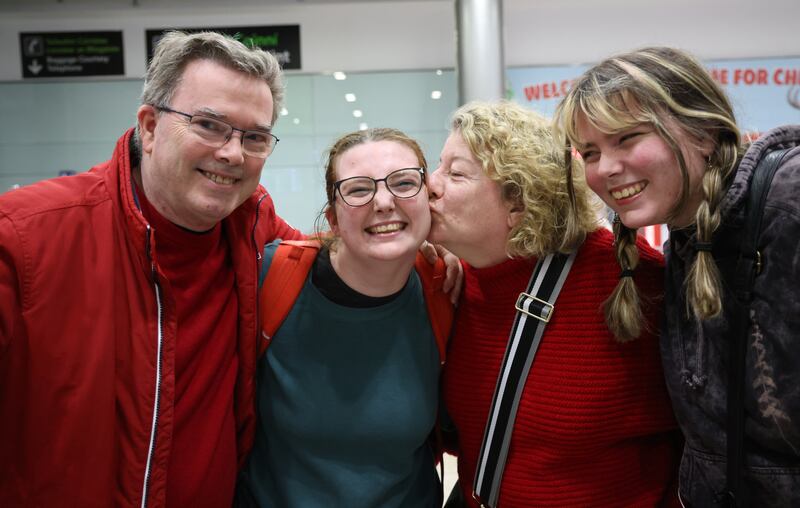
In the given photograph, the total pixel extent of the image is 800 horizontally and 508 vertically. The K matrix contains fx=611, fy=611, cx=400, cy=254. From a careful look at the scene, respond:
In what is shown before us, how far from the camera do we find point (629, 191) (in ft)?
5.01

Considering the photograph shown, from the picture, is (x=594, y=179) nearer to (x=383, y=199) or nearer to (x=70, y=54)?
(x=383, y=199)

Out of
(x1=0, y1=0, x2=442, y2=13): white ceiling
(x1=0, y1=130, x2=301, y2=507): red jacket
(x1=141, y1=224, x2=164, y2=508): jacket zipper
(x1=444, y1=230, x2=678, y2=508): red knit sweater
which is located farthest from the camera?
(x1=0, y1=0, x2=442, y2=13): white ceiling

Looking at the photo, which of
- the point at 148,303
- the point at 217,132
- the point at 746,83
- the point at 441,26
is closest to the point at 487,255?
the point at 217,132

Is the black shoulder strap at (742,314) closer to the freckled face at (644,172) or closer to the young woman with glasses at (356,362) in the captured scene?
the freckled face at (644,172)

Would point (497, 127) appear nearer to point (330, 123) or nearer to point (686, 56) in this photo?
point (686, 56)

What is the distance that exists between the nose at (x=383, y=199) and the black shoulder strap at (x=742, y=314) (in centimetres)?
89

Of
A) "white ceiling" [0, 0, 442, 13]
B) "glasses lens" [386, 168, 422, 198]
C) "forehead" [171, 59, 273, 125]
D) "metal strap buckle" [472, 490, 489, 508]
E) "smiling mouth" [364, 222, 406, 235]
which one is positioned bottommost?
"metal strap buckle" [472, 490, 489, 508]

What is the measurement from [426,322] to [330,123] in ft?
13.0

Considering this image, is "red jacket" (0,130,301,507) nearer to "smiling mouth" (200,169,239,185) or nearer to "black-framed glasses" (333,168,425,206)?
"smiling mouth" (200,169,239,185)

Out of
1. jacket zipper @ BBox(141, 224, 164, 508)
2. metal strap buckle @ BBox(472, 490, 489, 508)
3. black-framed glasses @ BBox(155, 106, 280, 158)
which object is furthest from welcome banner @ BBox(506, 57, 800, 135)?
Result: jacket zipper @ BBox(141, 224, 164, 508)

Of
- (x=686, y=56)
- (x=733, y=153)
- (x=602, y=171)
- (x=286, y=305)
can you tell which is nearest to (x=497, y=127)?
(x=602, y=171)

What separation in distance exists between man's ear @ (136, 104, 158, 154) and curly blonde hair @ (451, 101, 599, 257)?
90 centimetres

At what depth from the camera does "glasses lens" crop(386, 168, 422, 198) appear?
1.77 metres

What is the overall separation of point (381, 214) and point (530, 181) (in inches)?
18.1
